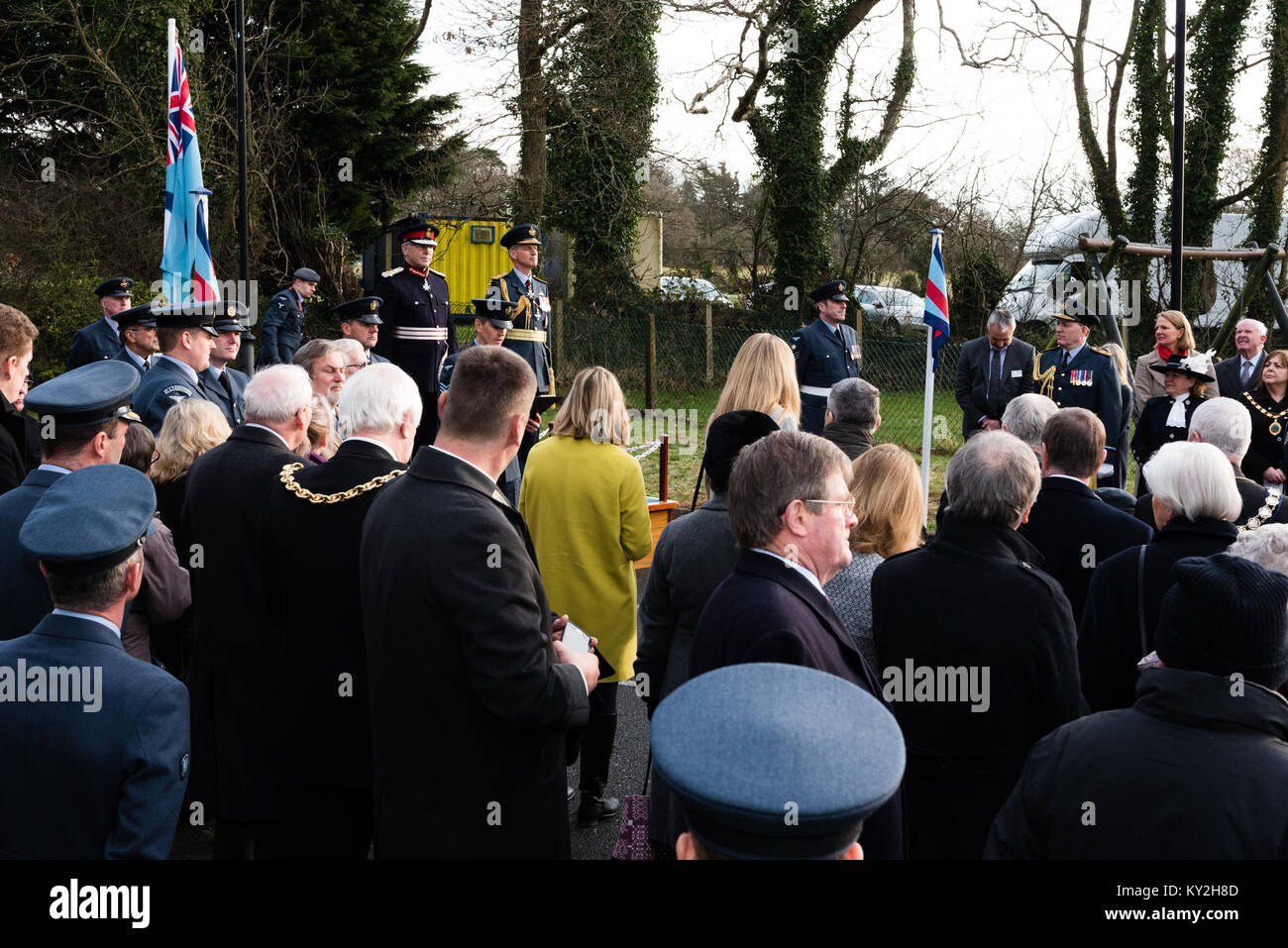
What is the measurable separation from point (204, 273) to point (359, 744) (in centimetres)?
648

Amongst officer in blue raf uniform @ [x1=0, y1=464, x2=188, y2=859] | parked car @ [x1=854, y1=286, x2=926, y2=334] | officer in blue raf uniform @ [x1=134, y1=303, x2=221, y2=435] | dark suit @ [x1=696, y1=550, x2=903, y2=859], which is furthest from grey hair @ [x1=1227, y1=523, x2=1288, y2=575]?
parked car @ [x1=854, y1=286, x2=926, y2=334]

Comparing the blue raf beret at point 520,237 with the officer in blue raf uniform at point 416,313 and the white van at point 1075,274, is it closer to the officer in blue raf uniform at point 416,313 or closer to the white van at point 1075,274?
the officer in blue raf uniform at point 416,313

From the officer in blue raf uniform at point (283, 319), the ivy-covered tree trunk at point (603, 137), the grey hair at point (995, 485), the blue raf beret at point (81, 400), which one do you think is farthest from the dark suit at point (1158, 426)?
the ivy-covered tree trunk at point (603, 137)

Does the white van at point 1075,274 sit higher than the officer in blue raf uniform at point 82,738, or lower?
higher

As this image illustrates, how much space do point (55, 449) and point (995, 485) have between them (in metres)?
2.71

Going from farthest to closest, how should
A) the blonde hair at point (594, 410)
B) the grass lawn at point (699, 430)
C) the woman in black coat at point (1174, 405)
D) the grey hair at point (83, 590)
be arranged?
1. the grass lawn at point (699, 430)
2. the woman in black coat at point (1174, 405)
3. the blonde hair at point (594, 410)
4. the grey hair at point (83, 590)

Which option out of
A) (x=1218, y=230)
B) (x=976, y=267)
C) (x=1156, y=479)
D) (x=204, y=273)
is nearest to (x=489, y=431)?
(x=1156, y=479)

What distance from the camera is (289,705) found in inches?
133

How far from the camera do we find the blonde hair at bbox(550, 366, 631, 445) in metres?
4.57

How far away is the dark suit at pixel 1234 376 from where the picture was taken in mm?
8648

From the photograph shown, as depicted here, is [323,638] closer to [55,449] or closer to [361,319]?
[55,449]

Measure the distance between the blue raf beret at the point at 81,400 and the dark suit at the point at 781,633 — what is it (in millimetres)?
1976

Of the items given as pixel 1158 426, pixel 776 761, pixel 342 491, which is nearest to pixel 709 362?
pixel 1158 426

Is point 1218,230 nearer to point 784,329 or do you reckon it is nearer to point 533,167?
point 784,329
